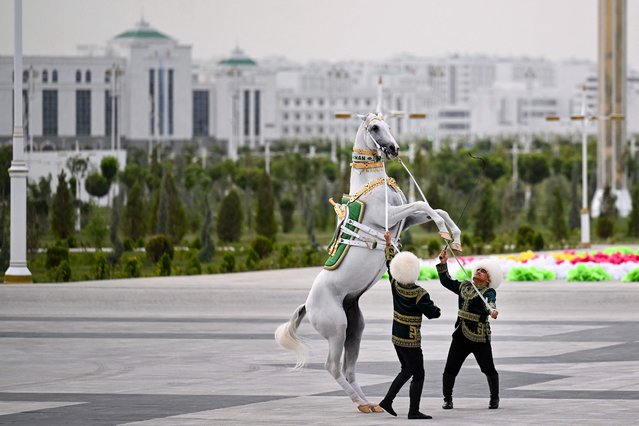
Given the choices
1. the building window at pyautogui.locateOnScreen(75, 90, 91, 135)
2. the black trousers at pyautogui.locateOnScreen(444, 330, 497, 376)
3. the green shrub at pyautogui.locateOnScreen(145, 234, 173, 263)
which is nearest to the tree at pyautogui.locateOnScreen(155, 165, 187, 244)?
the green shrub at pyautogui.locateOnScreen(145, 234, 173, 263)

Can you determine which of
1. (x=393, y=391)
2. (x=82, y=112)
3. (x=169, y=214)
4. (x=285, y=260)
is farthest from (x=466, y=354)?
(x=82, y=112)

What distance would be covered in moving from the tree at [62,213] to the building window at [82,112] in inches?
3507

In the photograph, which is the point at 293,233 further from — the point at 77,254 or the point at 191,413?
the point at 191,413

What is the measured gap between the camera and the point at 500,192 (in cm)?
4531

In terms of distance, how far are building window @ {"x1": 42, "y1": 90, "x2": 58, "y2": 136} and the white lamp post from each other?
101 metres

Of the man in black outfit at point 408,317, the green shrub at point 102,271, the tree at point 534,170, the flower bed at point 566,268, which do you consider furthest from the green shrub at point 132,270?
the tree at point 534,170

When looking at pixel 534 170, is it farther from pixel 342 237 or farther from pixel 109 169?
pixel 342 237

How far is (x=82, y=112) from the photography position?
120438 mm

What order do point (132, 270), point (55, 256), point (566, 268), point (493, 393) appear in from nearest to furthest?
point (493, 393)
point (566, 268)
point (132, 270)
point (55, 256)

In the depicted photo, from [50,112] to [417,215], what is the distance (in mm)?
111266

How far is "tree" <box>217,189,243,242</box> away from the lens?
32.2 meters

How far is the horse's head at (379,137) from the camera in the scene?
10094 mm

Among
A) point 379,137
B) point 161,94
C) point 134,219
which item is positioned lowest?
point 134,219

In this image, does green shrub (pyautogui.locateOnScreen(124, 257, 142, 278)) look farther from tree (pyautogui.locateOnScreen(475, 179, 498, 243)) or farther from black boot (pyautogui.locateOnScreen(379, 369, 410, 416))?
black boot (pyautogui.locateOnScreen(379, 369, 410, 416))
